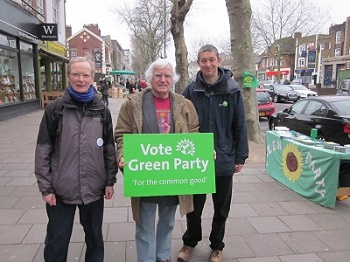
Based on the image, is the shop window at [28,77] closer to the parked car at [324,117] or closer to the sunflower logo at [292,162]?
the parked car at [324,117]

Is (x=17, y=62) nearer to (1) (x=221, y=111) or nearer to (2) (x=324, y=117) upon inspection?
(2) (x=324, y=117)

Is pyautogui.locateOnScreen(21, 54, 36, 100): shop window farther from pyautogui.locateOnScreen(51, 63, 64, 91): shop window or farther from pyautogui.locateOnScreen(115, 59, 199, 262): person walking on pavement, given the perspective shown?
pyautogui.locateOnScreen(115, 59, 199, 262): person walking on pavement

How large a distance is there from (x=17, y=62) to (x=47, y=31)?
2.41 metres

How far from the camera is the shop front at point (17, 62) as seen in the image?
12.0 meters

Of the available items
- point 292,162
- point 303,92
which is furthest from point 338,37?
point 292,162

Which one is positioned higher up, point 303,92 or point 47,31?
point 47,31

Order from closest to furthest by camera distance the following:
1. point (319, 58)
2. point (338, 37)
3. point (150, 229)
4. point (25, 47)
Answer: point (150, 229), point (25, 47), point (338, 37), point (319, 58)

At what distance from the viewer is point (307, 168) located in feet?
14.9

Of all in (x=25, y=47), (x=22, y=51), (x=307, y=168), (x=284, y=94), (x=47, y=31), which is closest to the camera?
(x=307, y=168)

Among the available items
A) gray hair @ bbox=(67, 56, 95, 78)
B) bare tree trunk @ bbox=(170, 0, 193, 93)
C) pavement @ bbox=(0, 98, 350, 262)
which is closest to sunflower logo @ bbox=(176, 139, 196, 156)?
gray hair @ bbox=(67, 56, 95, 78)

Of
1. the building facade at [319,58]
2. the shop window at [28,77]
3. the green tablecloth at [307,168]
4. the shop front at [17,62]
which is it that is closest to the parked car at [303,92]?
the building facade at [319,58]

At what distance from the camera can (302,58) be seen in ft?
197

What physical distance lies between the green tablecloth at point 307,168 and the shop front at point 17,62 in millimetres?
10133

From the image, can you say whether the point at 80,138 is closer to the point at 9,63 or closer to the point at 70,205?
the point at 70,205
